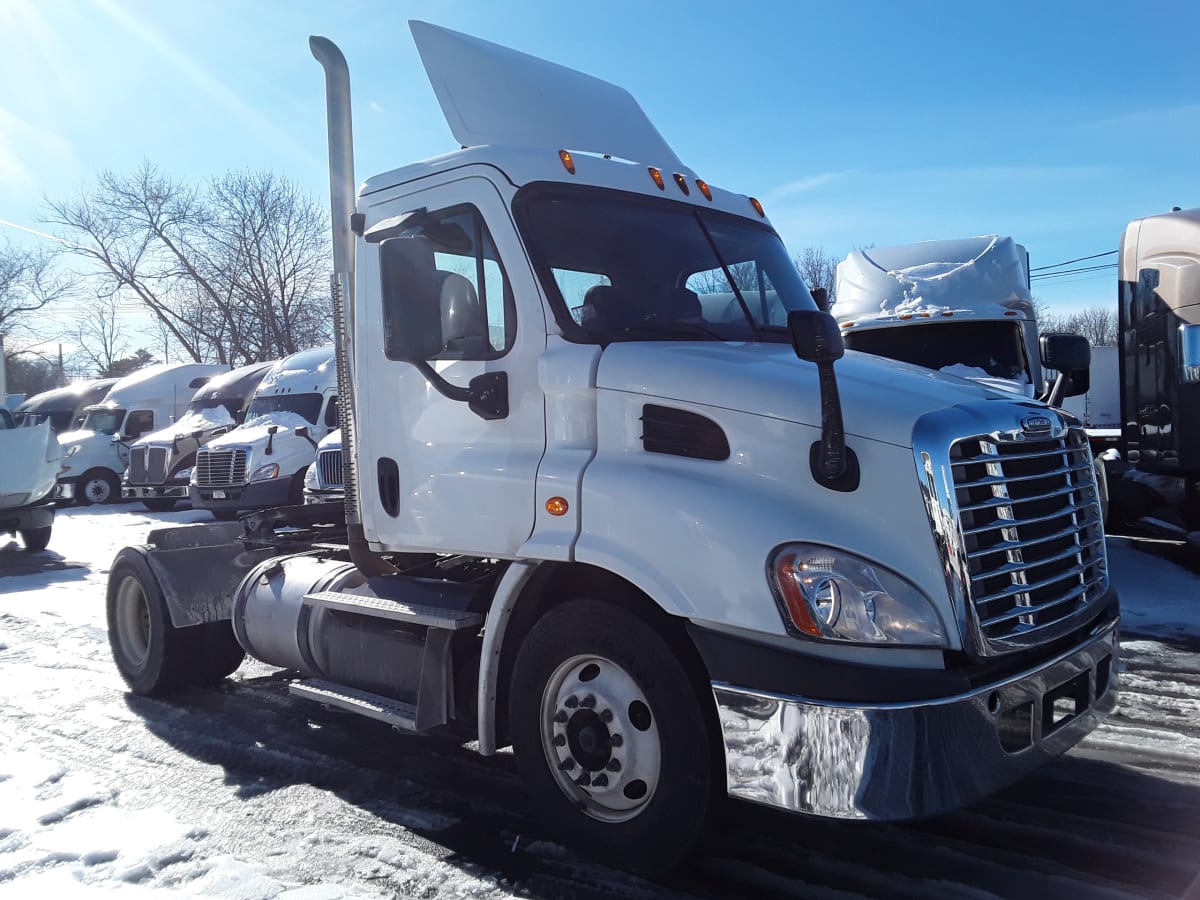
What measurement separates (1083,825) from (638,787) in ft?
6.19

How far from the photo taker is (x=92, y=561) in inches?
518

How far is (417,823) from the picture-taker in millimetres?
4172

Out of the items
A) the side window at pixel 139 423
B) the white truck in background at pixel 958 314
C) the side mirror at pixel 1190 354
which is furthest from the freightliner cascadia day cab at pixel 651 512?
the side window at pixel 139 423

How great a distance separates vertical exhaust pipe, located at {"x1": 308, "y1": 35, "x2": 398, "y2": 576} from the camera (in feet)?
15.8

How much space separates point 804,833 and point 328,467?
10.9 metres

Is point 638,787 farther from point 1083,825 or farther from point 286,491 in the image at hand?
point 286,491

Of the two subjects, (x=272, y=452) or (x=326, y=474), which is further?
(x=272, y=452)

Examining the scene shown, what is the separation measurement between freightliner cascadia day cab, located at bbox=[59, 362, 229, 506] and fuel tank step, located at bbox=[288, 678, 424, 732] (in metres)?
21.2

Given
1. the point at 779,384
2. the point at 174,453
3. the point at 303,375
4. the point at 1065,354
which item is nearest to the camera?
the point at 779,384

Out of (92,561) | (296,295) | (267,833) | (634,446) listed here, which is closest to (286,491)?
(92,561)

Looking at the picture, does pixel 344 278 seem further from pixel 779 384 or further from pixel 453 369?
pixel 779 384

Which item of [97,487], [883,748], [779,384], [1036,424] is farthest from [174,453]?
[883,748]

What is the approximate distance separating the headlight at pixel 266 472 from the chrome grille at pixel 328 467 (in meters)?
2.75

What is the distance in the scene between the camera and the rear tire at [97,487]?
947 inches
